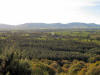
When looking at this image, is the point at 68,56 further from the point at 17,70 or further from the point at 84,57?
the point at 17,70

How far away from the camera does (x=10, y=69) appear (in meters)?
13.8

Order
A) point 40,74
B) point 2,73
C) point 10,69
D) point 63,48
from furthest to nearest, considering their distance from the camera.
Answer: point 63,48, point 40,74, point 10,69, point 2,73

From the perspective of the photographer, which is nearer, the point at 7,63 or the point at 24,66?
the point at 7,63

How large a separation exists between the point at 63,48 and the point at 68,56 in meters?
15.4

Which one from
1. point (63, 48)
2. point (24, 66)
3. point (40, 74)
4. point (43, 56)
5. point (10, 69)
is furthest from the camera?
point (63, 48)

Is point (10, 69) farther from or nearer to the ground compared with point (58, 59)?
farther from the ground

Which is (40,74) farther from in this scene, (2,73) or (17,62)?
(2,73)

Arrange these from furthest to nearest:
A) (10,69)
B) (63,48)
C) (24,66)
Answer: (63,48), (24,66), (10,69)

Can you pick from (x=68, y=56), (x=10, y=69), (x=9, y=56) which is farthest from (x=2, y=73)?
(x=68, y=56)

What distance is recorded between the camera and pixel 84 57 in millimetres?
51344

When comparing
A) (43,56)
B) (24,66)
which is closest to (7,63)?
(24,66)

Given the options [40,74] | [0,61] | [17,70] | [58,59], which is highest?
[0,61]

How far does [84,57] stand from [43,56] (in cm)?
1412

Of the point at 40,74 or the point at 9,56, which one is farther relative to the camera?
the point at 40,74
